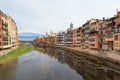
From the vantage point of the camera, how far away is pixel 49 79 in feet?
97.6

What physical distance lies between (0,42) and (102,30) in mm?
49391

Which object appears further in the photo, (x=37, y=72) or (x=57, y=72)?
(x=37, y=72)

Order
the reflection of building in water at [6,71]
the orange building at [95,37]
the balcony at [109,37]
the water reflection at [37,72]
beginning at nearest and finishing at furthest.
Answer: the reflection of building in water at [6,71] < the water reflection at [37,72] < the balcony at [109,37] < the orange building at [95,37]

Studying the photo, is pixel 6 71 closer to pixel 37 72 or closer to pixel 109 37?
pixel 37 72

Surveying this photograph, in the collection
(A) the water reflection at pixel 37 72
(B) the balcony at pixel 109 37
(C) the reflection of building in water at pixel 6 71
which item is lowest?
(A) the water reflection at pixel 37 72

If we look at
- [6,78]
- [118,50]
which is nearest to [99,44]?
[118,50]

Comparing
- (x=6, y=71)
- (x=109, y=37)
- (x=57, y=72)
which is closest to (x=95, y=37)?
(x=109, y=37)

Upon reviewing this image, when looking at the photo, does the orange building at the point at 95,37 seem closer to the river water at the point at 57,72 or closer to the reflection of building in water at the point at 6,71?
the river water at the point at 57,72

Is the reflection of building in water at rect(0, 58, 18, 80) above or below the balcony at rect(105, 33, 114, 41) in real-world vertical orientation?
below

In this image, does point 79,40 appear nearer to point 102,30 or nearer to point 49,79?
point 102,30

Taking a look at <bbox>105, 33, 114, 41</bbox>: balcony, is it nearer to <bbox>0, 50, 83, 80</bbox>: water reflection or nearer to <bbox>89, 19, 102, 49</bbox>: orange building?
<bbox>89, 19, 102, 49</bbox>: orange building

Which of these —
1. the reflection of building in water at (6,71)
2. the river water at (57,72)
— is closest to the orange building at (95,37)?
the river water at (57,72)

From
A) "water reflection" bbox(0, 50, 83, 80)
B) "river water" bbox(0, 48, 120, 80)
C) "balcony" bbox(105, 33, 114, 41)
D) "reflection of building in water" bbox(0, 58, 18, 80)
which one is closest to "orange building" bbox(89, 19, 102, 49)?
"balcony" bbox(105, 33, 114, 41)

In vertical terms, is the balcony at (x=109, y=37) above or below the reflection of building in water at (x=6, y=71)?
above
